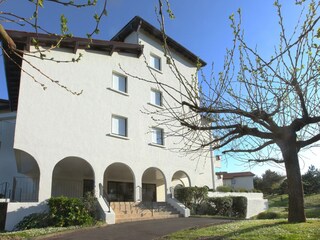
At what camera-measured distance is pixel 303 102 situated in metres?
8.23

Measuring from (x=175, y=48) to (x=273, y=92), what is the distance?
63.7 ft

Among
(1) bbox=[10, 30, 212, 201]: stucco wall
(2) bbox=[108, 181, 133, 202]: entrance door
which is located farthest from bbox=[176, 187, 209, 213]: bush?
(2) bbox=[108, 181, 133, 202]: entrance door

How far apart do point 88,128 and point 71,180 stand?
5.29 metres

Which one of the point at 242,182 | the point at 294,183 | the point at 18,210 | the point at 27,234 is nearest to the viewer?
the point at 294,183

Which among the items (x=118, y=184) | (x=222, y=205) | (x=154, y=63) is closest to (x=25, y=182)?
(x=118, y=184)

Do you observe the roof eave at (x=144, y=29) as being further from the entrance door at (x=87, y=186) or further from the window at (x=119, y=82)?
the entrance door at (x=87, y=186)

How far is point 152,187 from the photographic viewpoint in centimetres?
2659

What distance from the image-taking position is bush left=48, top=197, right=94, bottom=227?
580 inches

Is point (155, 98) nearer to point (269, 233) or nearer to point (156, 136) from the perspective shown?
point (156, 136)

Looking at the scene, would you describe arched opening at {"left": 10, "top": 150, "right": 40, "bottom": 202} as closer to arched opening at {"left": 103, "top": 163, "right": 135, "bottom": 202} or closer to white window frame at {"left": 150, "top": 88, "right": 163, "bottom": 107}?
arched opening at {"left": 103, "top": 163, "right": 135, "bottom": 202}

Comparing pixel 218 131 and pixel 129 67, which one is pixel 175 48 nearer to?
pixel 129 67

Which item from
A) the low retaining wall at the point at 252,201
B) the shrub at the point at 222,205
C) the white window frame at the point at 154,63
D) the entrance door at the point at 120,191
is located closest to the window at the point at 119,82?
the white window frame at the point at 154,63

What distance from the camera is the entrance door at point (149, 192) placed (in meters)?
25.7

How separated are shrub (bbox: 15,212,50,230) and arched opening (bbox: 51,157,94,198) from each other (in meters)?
5.41
